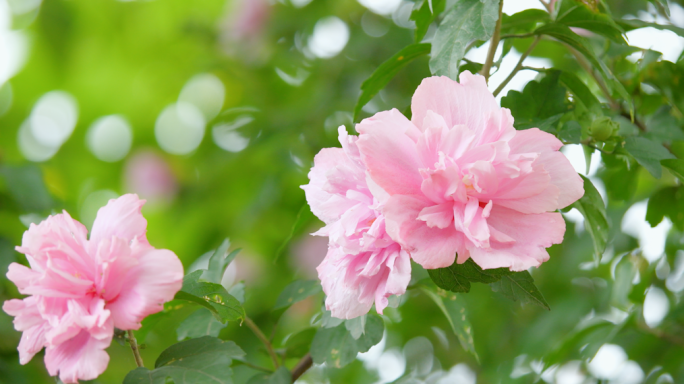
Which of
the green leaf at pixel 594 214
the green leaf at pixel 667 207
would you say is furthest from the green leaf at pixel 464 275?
the green leaf at pixel 667 207

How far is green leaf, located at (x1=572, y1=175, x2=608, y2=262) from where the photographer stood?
1.93ft

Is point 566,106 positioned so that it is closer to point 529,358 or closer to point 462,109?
point 462,109

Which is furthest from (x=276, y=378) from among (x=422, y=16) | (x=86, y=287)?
(x=422, y=16)

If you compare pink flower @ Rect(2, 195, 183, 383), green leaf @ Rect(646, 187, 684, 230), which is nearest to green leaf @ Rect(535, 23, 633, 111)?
green leaf @ Rect(646, 187, 684, 230)

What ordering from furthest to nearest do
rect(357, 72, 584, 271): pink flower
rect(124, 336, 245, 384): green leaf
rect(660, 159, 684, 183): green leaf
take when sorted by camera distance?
rect(660, 159, 684, 183): green leaf < rect(124, 336, 245, 384): green leaf < rect(357, 72, 584, 271): pink flower

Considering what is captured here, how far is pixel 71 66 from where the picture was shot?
3.06 m

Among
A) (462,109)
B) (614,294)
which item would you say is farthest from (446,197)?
(614,294)

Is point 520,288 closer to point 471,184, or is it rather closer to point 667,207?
point 471,184

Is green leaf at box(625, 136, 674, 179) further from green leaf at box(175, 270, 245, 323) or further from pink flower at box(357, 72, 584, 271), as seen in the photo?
green leaf at box(175, 270, 245, 323)

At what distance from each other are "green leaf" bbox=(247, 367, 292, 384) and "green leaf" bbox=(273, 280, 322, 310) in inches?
4.3

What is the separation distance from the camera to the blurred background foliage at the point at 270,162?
3.41ft

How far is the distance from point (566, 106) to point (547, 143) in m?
0.25

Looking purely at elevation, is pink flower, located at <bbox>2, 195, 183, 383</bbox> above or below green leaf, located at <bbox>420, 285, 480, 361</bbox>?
above

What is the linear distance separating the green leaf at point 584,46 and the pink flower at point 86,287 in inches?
18.8
